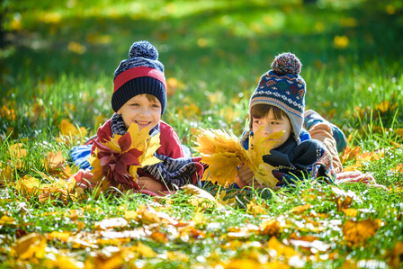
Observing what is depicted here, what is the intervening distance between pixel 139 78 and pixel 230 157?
866mm

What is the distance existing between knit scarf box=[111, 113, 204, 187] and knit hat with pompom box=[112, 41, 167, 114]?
0.17m

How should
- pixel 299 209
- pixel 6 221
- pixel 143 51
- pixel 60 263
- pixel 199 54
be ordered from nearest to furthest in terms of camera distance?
pixel 60 263 → pixel 6 221 → pixel 299 209 → pixel 143 51 → pixel 199 54

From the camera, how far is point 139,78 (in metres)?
3.20

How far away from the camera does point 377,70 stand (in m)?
6.01

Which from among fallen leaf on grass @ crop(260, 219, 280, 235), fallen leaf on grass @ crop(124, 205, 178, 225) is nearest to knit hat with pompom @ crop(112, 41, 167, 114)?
fallen leaf on grass @ crop(124, 205, 178, 225)

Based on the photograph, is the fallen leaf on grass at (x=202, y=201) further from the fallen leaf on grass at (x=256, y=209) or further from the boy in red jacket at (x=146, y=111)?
the boy in red jacket at (x=146, y=111)

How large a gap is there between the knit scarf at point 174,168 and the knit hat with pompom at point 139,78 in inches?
6.6

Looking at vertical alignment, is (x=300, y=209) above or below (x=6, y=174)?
below

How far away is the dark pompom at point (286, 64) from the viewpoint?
3.17 m

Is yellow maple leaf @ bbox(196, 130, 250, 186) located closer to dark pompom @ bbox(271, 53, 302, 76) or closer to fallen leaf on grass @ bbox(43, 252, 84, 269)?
dark pompom @ bbox(271, 53, 302, 76)

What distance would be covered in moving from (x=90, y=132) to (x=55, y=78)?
2648 millimetres

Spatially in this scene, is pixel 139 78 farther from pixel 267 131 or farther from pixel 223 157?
pixel 267 131

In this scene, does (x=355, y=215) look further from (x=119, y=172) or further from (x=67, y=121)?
(x=67, y=121)

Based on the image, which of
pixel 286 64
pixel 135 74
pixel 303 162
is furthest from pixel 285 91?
pixel 135 74
